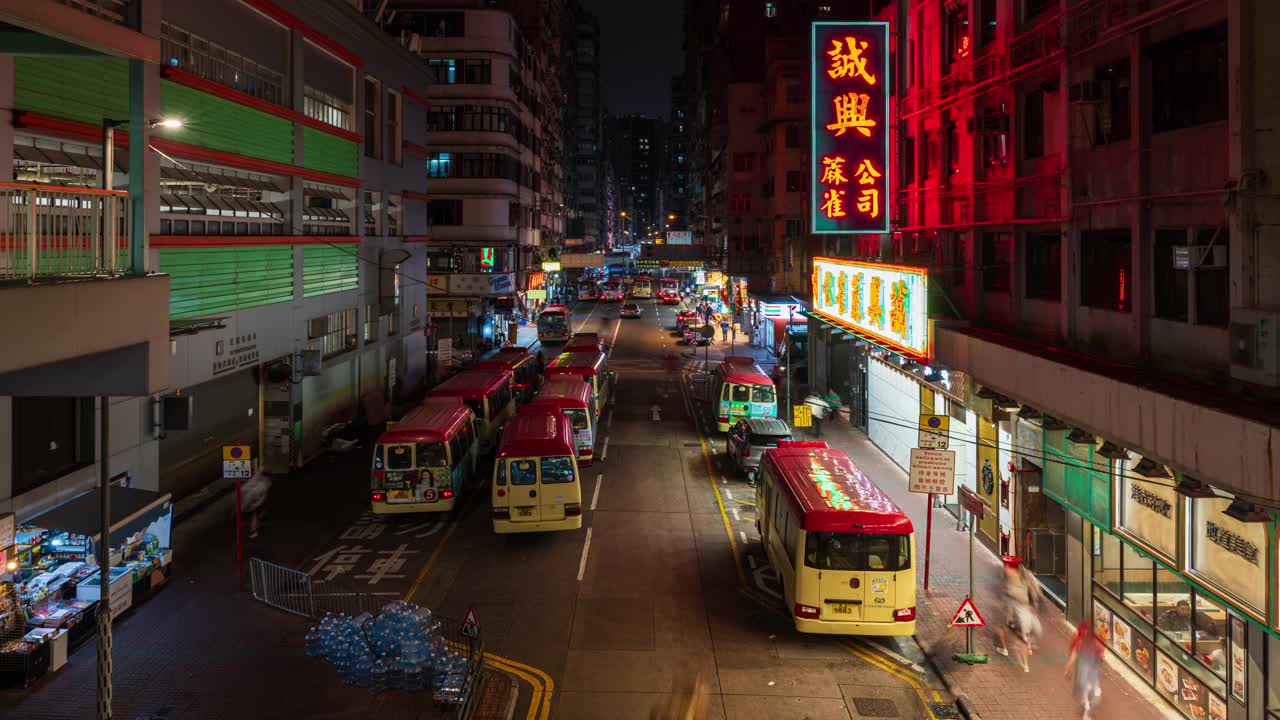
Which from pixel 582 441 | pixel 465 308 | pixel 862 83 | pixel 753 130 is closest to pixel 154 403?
pixel 582 441

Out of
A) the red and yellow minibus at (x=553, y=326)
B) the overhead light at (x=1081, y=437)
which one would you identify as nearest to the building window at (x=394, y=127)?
the red and yellow minibus at (x=553, y=326)

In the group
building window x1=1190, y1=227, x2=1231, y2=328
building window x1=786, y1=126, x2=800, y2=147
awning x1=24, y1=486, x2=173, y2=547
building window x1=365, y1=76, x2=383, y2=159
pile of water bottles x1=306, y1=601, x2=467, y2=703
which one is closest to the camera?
building window x1=1190, y1=227, x2=1231, y2=328

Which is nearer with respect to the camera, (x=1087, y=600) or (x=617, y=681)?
(x=617, y=681)

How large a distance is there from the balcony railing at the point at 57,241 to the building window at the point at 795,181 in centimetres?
4330

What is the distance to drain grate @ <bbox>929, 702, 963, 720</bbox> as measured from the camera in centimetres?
1248

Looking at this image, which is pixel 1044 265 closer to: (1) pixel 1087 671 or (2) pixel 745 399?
(1) pixel 1087 671

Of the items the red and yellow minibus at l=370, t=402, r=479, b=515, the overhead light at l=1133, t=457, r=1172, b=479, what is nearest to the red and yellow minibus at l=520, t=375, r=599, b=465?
the red and yellow minibus at l=370, t=402, r=479, b=515

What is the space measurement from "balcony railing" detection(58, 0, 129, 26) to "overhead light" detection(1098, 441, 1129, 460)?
13931 millimetres

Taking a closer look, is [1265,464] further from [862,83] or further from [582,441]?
[582,441]

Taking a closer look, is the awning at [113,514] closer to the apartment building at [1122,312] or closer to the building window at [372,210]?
the apartment building at [1122,312]

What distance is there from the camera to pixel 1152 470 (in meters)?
11.9

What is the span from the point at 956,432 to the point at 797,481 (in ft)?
24.9

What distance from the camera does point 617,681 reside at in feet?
43.9

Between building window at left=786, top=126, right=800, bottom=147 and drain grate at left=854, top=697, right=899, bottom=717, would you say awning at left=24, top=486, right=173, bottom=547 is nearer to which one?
drain grate at left=854, top=697, right=899, bottom=717
